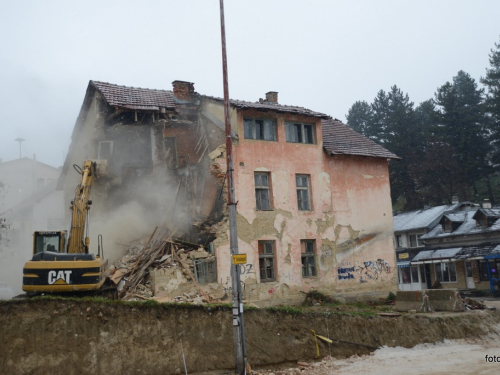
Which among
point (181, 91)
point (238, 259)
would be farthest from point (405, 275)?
point (238, 259)

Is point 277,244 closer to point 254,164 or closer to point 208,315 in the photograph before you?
point 254,164

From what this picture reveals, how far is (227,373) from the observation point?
13.8 m

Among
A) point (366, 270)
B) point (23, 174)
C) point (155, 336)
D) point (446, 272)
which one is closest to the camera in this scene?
point (155, 336)

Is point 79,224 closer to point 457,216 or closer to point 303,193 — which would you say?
point 303,193

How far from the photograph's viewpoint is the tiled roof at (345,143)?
2505 cm

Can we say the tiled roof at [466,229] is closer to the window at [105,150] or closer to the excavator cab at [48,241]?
the window at [105,150]

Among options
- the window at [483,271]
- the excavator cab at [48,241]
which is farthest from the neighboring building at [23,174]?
the window at [483,271]

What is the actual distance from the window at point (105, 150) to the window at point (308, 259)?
1009 cm

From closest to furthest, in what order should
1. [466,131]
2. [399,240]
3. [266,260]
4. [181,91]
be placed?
[266,260] < [181,91] < [399,240] < [466,131]

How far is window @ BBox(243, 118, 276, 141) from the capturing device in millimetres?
22656

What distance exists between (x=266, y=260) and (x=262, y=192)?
121 inches

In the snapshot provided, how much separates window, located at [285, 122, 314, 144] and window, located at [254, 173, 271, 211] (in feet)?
8.01

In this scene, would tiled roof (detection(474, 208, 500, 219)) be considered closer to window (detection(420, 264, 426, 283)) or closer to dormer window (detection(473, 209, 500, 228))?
dormer window (detection(473, 209, 500, 228))

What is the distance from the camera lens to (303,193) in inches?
934
